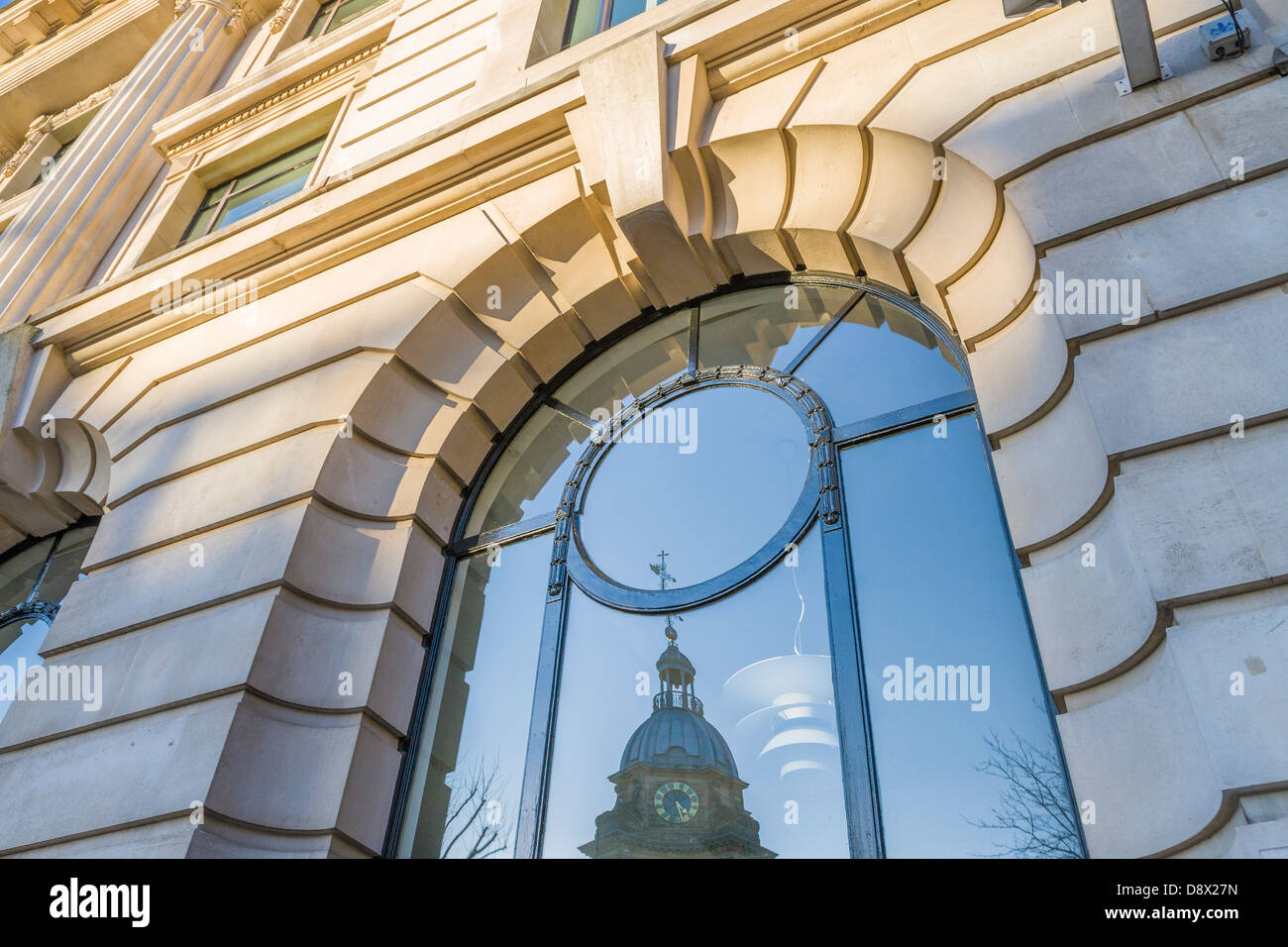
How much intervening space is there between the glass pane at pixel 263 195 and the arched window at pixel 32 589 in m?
4.03

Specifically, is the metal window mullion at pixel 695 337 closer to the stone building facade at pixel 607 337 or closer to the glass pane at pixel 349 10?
the stone building facade at pixel 607 337

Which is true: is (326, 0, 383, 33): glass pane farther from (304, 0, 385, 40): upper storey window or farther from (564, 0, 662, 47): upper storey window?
(564, 0, 662, 47): upper storey window

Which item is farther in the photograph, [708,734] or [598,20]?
[598,20]

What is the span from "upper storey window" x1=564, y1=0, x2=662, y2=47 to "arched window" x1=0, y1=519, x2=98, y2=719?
6.86m

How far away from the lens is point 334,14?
1439 cm

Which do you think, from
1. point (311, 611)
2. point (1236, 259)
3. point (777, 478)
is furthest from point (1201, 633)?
point (311, 611)

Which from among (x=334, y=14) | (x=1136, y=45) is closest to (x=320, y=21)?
(x=334, y=14)

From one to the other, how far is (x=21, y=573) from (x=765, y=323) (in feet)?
26.1

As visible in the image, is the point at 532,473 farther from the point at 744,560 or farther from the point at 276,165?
the point at 276,165

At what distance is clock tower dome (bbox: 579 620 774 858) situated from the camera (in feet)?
16.4

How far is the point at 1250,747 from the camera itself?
3.31 m

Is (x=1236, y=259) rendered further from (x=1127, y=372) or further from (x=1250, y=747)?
(x=1250, y=747)

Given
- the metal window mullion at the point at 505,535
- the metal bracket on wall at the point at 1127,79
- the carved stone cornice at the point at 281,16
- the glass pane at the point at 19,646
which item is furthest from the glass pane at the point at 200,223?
the metal bracket on wall at the point at 1127,79
